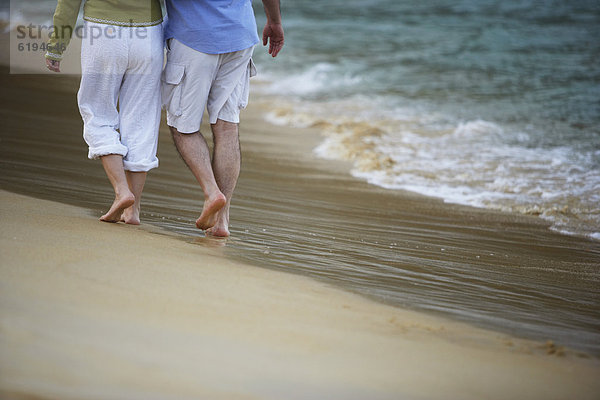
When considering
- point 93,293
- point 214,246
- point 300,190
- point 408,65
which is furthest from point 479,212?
point 408,65

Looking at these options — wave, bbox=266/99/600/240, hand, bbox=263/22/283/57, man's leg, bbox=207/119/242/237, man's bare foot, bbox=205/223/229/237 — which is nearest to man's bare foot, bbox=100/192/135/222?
man's bare foot, bbox=205/223/229/237

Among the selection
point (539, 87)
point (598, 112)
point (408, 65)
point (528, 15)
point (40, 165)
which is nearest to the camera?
point (40, 165)

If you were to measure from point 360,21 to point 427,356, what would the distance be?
57.9 feet

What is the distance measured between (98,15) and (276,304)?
154cm

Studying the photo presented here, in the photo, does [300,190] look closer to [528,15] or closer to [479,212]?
[479,212]

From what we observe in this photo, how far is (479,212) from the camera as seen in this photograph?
450 cm

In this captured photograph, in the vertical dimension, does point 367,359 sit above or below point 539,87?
above

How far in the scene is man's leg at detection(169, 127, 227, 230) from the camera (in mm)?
2898

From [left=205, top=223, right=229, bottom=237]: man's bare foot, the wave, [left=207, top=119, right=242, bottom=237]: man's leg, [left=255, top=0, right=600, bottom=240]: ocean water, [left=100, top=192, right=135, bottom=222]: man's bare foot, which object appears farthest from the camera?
[left=255, top=0, right=600, bottom=240]: ocean water

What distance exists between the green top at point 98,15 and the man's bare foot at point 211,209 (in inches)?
31.0

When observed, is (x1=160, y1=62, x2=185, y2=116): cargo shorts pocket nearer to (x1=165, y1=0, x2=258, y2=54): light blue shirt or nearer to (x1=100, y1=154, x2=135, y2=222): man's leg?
(x1=165, y1=0, x2=258, y2=54): light blue shirt

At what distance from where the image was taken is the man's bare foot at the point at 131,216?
117 inches

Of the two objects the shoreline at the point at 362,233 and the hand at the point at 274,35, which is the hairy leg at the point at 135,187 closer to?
the shoreline at the point at 362,233

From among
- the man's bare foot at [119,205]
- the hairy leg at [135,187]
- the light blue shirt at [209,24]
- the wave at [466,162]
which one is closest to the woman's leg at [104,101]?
the man's bare foot at [119,205]
